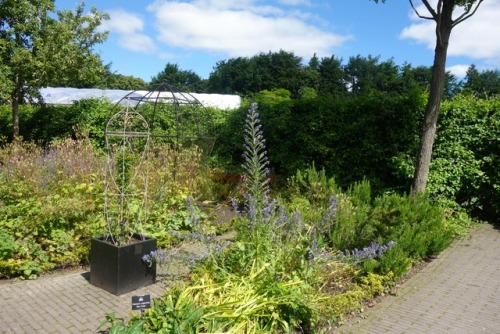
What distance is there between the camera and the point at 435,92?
788 centimetres

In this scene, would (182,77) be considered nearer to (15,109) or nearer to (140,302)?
(15,109)

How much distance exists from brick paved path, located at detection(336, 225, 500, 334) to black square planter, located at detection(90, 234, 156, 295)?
234 centimetres

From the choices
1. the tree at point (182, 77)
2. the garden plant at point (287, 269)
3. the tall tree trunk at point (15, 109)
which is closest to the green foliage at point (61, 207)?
the garden plant at point (287, 269)

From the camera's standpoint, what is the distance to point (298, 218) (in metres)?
4.99

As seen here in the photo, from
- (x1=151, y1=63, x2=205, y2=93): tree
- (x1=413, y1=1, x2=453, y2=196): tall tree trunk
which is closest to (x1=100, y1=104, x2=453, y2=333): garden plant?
(x1=413, y1=1, x2=453, y2=196): tall tree trunk

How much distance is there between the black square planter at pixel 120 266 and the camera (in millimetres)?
4602

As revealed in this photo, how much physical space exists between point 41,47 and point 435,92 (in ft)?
37.8

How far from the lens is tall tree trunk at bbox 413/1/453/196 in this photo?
783 centimetres

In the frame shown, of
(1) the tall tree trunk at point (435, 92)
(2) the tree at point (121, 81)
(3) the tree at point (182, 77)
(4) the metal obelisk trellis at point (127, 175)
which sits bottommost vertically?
(4) the metal obelisk trellis at point (127, 175)

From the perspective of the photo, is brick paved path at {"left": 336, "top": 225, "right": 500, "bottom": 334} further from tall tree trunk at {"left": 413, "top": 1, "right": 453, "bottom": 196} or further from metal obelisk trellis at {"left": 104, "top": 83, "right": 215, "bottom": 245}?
metal obelisk trellis at {"left": 104, "top": 83, "right": 215, "bottom": 245}

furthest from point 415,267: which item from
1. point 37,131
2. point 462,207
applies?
point 37,131

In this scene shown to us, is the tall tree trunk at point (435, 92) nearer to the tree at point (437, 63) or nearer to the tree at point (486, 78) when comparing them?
the tree at point (437, 63)

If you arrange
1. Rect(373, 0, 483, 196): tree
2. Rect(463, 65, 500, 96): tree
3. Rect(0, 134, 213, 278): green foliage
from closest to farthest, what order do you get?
Rect(0, 134, 213, 278): green foliage
Rect(373, 0, 483, 196): tree
Rect(463, 65, 500, 96): tree

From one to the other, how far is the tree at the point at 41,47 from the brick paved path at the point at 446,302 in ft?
38.5
